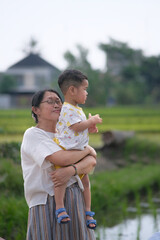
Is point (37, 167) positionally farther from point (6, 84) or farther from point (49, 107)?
point (6, 84)

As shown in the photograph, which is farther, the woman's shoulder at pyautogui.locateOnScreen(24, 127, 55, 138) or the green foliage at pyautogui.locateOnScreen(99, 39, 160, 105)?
the green foliage at pyautogui.locateOnScreen(99, 39, 160, 105)

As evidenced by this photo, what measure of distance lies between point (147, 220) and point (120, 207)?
2.63 feet

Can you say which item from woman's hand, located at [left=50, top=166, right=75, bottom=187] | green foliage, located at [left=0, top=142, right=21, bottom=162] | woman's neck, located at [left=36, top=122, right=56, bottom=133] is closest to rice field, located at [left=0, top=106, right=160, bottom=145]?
green foliage, located at [left=0, top=142, right=21, bottom=162]

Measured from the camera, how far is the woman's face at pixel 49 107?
8.78 feet

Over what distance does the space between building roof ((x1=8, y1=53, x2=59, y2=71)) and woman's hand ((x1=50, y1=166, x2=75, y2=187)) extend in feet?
122

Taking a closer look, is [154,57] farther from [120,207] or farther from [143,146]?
[120,207]

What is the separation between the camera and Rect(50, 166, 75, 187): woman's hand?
2564 millimetres

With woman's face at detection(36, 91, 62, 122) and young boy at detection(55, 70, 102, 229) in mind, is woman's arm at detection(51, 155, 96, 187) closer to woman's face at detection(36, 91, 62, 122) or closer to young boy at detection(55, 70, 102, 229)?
young boy at detection(55, 70, 102, 229)

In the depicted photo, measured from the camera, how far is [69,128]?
8.52ft

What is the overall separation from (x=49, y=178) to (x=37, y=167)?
0.29 ft

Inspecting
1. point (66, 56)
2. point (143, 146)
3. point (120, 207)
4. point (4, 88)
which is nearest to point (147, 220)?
point (120, 207)

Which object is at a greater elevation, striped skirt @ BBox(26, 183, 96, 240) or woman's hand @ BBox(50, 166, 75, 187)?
woman's hand @ BBox(50, 166, 75, 187)

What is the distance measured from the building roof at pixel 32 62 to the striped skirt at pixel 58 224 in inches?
1457

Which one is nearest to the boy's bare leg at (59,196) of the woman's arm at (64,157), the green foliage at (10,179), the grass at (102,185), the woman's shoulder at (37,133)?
the woman's arm at (64,157)
